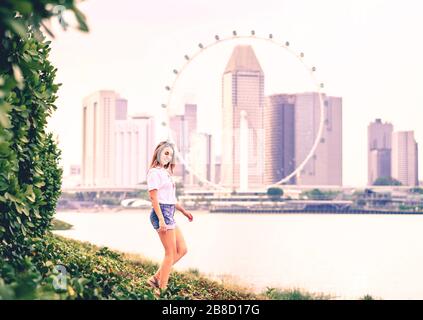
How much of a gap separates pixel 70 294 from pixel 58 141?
868 cm

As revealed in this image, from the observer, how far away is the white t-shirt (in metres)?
7.73

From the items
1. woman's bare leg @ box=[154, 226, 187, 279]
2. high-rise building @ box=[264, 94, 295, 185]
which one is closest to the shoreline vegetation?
woman's bare leg @ box=[154, 226, 187, 279]

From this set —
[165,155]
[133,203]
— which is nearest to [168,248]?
[165,155]

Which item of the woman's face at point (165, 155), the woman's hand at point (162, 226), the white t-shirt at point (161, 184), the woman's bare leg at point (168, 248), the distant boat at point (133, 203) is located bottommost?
the distant boat at point (133, 203)

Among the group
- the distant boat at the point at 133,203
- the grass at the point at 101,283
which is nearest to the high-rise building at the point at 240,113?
the distant boat at the point at 133,203

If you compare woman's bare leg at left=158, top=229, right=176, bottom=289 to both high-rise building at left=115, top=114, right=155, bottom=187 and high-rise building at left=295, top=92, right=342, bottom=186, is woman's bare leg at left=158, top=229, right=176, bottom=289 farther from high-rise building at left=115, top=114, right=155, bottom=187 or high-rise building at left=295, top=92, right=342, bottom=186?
high-rise building at left=295, top=92, right=342, bottom=186

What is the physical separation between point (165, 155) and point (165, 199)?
0.45 meters

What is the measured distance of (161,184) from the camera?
775cm

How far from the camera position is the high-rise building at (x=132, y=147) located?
260ft

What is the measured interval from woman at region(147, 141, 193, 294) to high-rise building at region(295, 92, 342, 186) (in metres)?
98.4

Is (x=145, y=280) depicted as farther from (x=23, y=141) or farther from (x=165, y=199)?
(x=23, y=141)

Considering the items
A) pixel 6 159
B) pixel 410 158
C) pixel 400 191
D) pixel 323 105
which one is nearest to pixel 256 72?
pixel 323 105

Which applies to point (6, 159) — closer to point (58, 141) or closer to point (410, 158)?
point (58, 141)

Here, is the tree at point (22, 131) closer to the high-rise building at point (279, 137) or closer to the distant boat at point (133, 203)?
the distant boat at point (133, 203)
